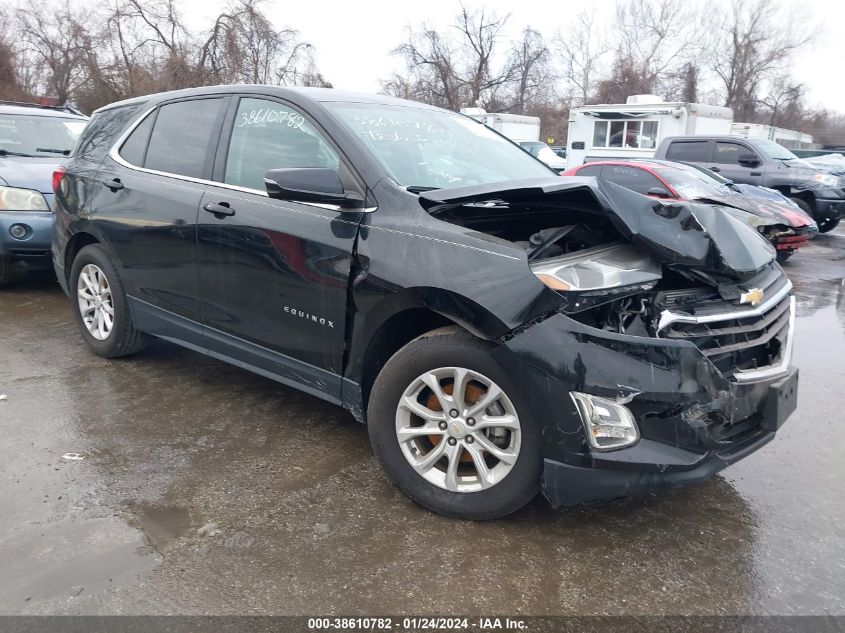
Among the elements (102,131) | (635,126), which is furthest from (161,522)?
(635,126)

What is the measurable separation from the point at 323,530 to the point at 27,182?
533 cm

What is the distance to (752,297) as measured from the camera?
114 inches

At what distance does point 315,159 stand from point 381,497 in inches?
65.6

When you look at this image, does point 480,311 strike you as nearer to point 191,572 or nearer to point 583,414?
point 583,414

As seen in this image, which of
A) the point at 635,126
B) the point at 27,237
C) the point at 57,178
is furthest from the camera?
Answer: the point at 635,126

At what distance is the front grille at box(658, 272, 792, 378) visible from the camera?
2.66 metres

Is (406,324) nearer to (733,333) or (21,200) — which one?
(733,333)

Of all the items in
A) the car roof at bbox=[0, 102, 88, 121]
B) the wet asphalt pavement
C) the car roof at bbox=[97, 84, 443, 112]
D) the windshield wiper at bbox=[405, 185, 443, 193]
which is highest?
the car roof at bbox=[97, 84, 443, 112]

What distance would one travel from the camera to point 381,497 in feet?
10.3

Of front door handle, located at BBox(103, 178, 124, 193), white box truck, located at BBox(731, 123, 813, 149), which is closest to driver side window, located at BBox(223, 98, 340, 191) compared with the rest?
front door handle, located at BBox(103, 178, 124, 193)

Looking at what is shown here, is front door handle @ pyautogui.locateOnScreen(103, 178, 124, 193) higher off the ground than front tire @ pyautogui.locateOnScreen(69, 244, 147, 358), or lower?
higher

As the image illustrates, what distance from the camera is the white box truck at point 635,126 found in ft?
53.2

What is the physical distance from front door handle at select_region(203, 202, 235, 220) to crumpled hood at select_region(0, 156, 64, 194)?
3361 mm

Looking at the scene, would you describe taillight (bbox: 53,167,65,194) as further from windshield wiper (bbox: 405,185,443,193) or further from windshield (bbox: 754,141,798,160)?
windshield (bbox: 754,141,798,160)
